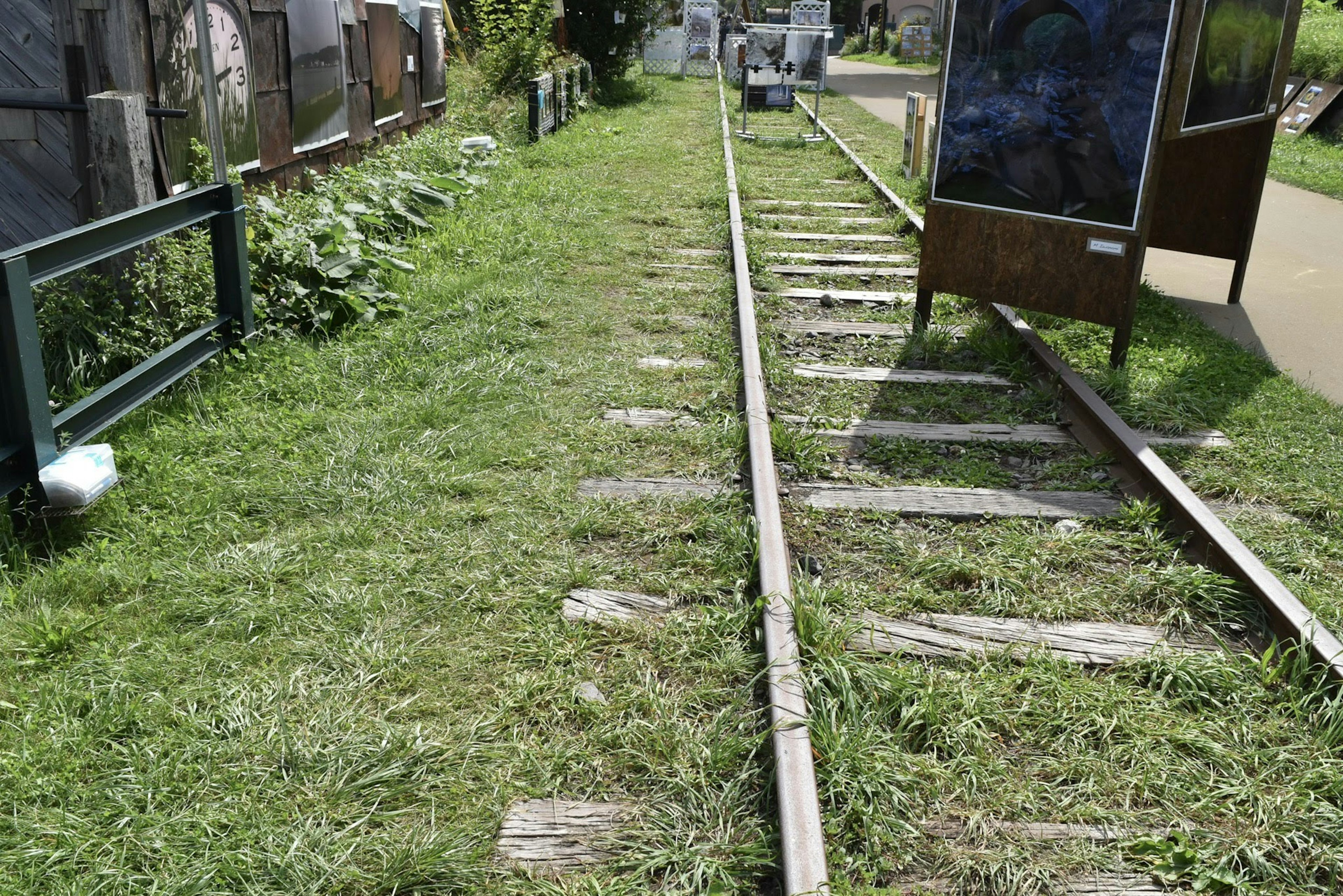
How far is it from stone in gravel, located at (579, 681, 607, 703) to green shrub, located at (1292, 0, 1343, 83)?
2013 cm

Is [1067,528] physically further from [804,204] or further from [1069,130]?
A: [804,204]

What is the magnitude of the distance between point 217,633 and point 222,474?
1336 mm

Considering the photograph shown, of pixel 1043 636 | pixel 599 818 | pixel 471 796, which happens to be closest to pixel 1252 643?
pixel 1043 636

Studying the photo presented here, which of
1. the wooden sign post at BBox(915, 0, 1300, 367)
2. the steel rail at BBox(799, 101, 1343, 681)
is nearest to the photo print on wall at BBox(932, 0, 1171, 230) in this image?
the wooden sign post at BBox(915, 0, 1300, 367)

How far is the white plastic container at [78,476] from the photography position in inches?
155

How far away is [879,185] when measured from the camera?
12.6 m

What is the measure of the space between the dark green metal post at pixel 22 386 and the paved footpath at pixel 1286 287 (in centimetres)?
629

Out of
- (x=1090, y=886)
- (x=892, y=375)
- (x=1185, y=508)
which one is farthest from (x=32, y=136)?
(x=1090, y=886)

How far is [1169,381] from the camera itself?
6180mm

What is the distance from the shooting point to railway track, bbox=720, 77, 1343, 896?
2.72 meters

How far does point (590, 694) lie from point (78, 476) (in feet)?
7.04

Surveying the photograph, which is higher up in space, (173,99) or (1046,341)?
(173,99)

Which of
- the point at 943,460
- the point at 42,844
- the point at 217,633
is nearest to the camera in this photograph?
the point at 42,844

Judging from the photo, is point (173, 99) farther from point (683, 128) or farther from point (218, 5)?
point (683, 128)
